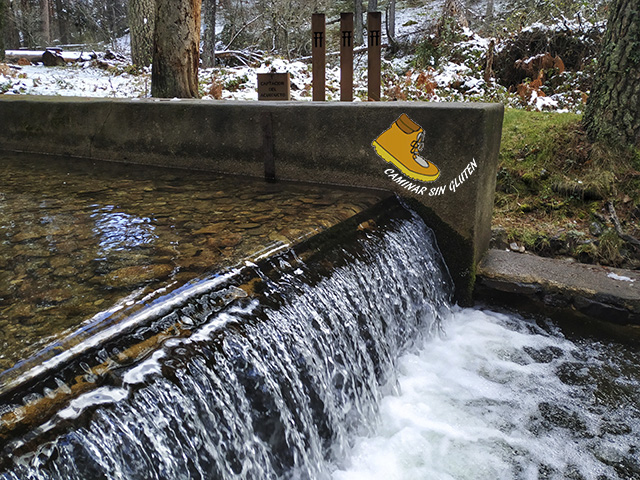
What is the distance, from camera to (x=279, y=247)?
2758 mm

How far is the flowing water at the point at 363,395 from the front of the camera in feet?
5.54

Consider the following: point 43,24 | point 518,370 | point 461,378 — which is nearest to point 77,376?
point 461,378

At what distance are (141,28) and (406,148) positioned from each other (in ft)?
31.6

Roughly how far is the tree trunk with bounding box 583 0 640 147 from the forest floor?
170mm

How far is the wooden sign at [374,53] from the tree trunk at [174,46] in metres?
2.33

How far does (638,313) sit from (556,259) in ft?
3.05

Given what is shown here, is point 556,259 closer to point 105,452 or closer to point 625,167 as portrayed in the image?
point 625,167

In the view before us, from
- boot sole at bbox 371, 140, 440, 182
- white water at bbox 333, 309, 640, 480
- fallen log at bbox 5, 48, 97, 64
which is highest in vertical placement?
fallen log at bbox 5, 48, 97, 64

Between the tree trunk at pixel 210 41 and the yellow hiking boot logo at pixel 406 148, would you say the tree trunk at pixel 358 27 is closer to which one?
the tree trunk at pixel 210 41

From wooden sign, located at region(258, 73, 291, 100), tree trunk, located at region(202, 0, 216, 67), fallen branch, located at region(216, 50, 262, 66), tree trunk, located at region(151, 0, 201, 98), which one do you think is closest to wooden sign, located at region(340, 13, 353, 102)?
wooden sign, located at region(258, 73, 291, 100)

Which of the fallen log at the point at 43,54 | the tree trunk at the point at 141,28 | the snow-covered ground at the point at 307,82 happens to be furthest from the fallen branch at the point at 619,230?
the fallen log at the point at 43,54

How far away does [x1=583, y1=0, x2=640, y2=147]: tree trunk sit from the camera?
4852 millimetres

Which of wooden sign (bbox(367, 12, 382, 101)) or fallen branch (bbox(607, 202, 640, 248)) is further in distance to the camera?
wooden sign (bbox(367, 12, 382, 101))

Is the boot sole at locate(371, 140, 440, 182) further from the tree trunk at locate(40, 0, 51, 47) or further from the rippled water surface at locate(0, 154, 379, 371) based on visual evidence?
the tree trunk at locate(40, 0, 51, 47)
